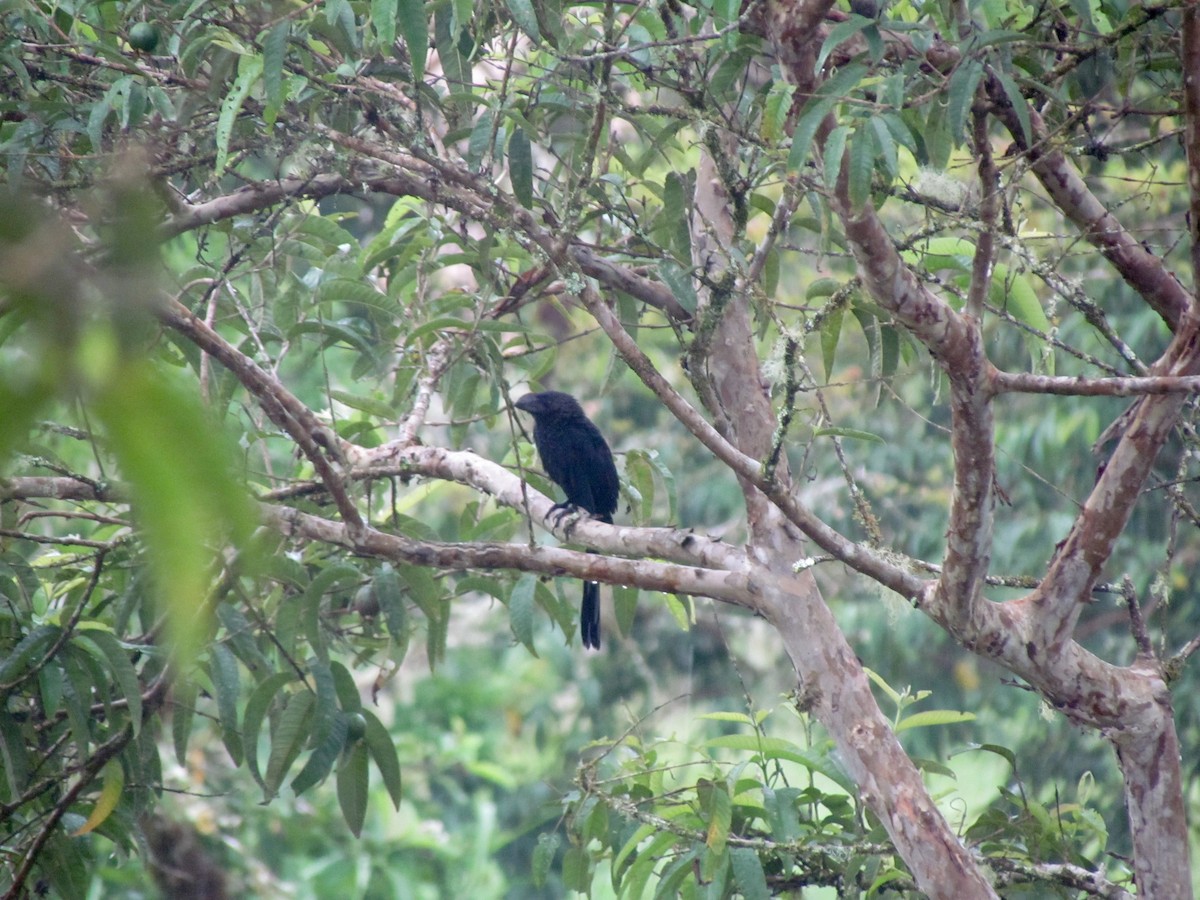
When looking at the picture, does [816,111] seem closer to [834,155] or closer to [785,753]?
[834,155]

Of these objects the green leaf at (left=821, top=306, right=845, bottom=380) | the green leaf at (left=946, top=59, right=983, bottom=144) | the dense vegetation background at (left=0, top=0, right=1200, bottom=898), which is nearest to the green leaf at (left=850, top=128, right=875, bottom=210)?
the dense vegetation background at (left=0, top=0, right=1200, bottom=898)

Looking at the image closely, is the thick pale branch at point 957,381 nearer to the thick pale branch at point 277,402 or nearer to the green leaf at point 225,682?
the thick pale branch at point 277,402

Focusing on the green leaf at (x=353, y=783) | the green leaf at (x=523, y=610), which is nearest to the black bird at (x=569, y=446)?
the green leaf at (x=523, y=610)

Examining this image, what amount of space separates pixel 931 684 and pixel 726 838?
5648 millimetres

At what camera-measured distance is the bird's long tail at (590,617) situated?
5.25 m

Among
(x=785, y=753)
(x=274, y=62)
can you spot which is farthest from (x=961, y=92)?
(x=785, y=753)

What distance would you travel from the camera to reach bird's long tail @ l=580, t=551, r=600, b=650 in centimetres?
525

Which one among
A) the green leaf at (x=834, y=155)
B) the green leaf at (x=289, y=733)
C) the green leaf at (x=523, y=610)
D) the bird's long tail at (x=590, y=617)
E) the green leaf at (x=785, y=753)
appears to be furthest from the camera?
the bird's long tail at (x=590, y=617)

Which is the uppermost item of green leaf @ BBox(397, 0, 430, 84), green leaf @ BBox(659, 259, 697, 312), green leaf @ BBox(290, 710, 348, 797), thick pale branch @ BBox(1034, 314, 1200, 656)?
green leaf @ BBox(397, 0, 430, 84)

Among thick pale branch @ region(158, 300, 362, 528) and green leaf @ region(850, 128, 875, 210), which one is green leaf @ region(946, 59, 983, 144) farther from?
thick pale branch @ region(158, 300, 362, 528)

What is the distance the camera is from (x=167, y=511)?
49cm

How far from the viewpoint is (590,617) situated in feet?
17.4

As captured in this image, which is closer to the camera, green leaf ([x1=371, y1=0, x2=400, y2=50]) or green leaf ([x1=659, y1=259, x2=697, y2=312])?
green leaf ([x1=371, y1=0, x2=400, y2=50])

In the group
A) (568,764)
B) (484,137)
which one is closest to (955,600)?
(484,137)
